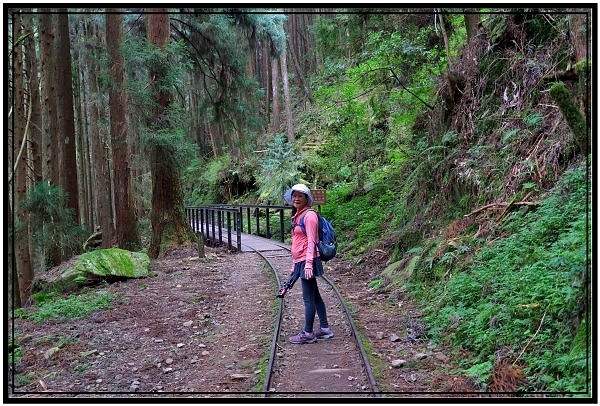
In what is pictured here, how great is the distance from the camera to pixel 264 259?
1190cm

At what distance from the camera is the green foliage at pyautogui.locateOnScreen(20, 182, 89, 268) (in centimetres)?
961

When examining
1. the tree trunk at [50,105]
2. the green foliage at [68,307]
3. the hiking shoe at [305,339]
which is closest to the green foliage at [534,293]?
the hiking shoe at [305,339]

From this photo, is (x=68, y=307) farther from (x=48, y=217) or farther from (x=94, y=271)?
(x=48, y=217)

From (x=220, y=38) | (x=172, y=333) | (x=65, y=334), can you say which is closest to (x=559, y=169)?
(x=172, y=333)

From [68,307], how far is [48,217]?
9.19 ft

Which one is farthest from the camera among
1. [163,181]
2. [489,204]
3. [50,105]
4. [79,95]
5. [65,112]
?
[79,95]

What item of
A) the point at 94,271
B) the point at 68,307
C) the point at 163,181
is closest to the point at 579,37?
the point at 68,307

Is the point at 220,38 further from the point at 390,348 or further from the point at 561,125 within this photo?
the point at 390,348

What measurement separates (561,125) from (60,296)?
28.2ft

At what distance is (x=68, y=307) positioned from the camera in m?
7.87

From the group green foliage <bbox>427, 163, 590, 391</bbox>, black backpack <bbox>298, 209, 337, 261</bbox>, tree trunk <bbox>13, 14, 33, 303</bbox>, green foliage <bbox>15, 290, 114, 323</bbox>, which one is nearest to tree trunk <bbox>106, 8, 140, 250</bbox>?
tree trunk <bbox>13, 14, 33, 303</bbox>

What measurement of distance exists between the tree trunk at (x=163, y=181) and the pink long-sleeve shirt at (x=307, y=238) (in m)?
6.77

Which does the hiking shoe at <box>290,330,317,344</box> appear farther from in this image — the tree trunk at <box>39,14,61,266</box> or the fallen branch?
the tree trunk at <box>39,14,61,266</box>

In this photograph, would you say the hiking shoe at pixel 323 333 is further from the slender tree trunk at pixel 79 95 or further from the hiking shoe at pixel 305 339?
the slender tree trunk at pixel 79 95
